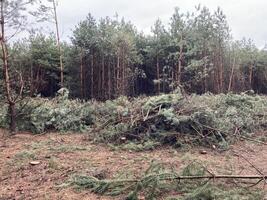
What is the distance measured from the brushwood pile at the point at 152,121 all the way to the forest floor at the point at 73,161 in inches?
11.8

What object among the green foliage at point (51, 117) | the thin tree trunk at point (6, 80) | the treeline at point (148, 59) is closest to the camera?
the thin tree trunk at point (6, 80)

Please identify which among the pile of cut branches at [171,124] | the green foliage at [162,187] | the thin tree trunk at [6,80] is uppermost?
the thin tree trunk at [6,80]

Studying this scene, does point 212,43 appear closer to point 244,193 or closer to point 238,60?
point 238,60

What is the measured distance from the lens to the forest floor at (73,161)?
4285 mm

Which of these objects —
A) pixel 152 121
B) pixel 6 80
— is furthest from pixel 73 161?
pixel 6 80

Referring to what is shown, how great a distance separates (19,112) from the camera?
7789mm

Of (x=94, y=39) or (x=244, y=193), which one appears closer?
(x=244, y=193)

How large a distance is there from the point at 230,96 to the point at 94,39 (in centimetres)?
724

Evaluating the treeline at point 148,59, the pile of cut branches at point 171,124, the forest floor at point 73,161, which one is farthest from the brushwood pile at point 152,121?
the treeline at point 148,59

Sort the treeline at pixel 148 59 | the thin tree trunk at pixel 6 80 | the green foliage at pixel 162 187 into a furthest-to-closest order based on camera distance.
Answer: the treeline at pixel 148 59 → the thin tree trunk at pixel 6 80 → the green foliage at pixel 162 187

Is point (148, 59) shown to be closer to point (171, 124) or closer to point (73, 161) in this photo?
point (171, 124)

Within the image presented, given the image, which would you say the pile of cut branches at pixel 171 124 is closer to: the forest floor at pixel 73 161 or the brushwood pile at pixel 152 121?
the brushwood pile at pixel 152 121

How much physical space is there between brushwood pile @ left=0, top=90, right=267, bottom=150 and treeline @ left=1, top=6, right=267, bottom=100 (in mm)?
5042

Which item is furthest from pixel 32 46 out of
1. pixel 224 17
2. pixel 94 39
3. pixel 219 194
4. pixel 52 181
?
pixel 219 194
